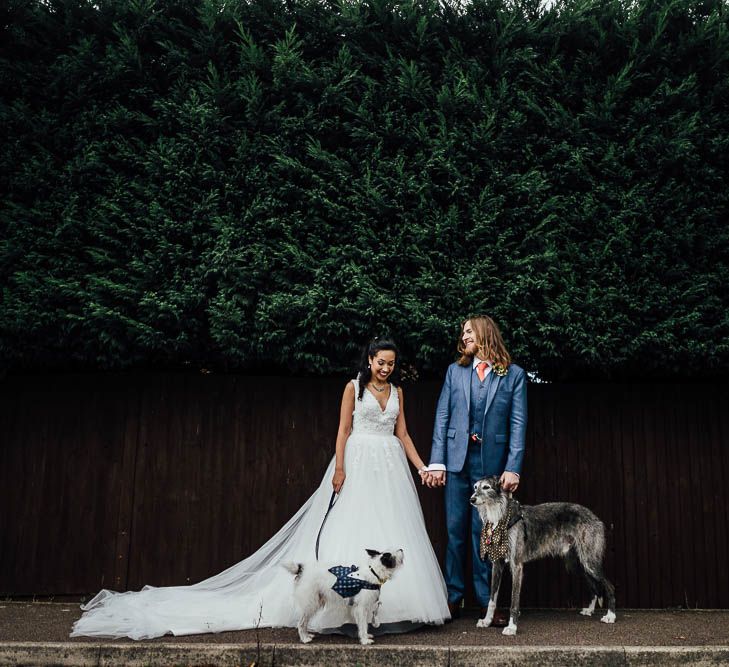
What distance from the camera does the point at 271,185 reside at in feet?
22.6

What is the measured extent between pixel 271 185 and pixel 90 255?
77.3 inches

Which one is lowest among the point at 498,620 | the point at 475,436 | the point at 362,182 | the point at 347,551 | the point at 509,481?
the point at 498,620

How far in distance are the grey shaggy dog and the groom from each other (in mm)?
357

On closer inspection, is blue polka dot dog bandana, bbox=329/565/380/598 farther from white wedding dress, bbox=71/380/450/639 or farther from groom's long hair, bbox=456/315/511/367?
groom's long hair, bbox=456/315/511/367

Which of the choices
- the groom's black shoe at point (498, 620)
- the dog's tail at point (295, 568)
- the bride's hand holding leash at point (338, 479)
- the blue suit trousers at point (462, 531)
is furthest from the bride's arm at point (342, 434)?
the groom's black shoe at point (498, 620)

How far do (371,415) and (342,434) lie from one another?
0.30 metres

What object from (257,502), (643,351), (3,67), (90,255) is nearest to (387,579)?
(257,502)

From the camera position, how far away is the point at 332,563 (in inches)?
199

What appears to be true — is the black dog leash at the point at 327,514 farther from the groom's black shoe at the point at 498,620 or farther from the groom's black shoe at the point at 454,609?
the groom's black shoe at the point at 498,620

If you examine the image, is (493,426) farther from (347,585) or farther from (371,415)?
(347,585)

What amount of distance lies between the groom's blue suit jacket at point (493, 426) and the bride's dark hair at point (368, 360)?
23.2 inches

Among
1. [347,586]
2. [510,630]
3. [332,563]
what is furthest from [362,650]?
[510,630]

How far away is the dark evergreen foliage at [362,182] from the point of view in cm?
652

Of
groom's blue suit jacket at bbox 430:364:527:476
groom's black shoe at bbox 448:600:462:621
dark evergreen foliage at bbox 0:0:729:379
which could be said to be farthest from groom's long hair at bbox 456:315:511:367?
groom's black shoe at bbox 448:600:462:621
